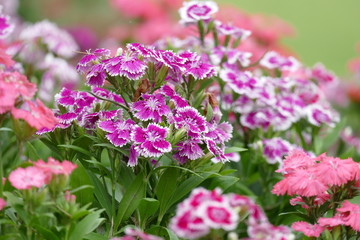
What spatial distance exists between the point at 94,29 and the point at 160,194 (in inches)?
182

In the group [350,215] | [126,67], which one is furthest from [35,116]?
[350,215]

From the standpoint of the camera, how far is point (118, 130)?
4.78 ft

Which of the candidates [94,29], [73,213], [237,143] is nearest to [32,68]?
[237,143]

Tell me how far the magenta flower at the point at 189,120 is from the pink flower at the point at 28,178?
0.35 m

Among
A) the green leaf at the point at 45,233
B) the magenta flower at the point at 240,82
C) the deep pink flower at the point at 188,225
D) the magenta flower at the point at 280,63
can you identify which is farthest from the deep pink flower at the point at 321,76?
the deep pink flower at the point at 188,225

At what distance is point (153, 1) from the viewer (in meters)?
4.72

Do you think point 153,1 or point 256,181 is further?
point 153,1

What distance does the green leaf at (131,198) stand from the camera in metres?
1.54

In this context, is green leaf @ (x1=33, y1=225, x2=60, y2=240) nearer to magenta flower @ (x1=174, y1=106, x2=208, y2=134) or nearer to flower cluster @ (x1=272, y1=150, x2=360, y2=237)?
magenta flower @ (x1=174, y1=106, x2=208, y2=134)

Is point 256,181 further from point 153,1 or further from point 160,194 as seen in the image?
point 153,1

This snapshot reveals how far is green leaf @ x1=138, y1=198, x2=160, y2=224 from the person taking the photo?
151 centimetres

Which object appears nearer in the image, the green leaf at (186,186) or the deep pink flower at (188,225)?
the deep pink flower at (188,225)

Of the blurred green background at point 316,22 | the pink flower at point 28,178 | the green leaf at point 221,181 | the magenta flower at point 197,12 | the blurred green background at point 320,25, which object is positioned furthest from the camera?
the blurred green background at point 320,25

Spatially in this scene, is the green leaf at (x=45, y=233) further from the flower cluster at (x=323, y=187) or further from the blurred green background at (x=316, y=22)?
the blurred green background at (x=316, y=22)
